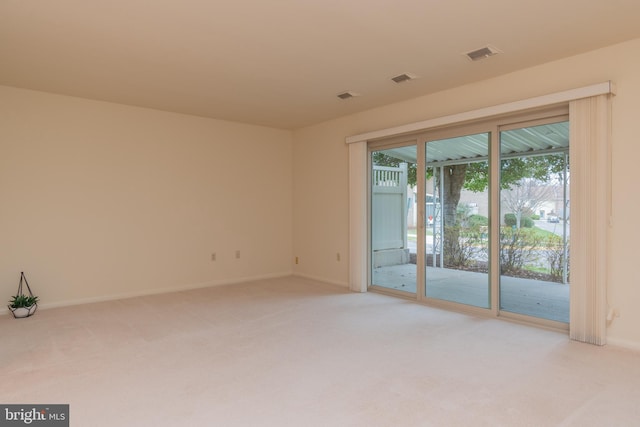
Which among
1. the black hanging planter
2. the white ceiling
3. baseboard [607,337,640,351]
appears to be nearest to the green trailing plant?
the black hanging planter

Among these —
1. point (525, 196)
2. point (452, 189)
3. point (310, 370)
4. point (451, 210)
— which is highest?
point (452, 189)

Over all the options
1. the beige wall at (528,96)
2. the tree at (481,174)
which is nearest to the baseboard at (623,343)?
the beige wall at (528,96)

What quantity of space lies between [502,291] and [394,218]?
171cm

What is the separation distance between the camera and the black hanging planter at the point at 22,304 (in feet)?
13.2

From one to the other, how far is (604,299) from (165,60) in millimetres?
4414

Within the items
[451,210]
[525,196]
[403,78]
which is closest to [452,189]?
[451,210]

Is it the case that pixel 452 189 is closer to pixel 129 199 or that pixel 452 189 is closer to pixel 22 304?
pixel 129 199

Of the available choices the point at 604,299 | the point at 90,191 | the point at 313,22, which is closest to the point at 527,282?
the point at 604,299

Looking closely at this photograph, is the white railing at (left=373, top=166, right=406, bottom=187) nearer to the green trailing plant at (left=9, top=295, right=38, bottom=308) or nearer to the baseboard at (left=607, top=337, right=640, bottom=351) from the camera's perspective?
the baseboard at (left=607, top=337, right=640, bottom=351)

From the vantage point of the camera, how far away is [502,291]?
3992 mm

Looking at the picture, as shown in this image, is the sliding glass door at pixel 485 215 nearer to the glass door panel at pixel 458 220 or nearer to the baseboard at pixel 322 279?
the glass door panel at pixel 458 220

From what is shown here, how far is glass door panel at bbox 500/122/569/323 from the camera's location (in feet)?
12.0

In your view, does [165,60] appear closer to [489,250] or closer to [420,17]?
[420,17]

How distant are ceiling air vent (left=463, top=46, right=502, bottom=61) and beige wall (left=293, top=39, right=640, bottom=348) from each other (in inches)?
23.8
